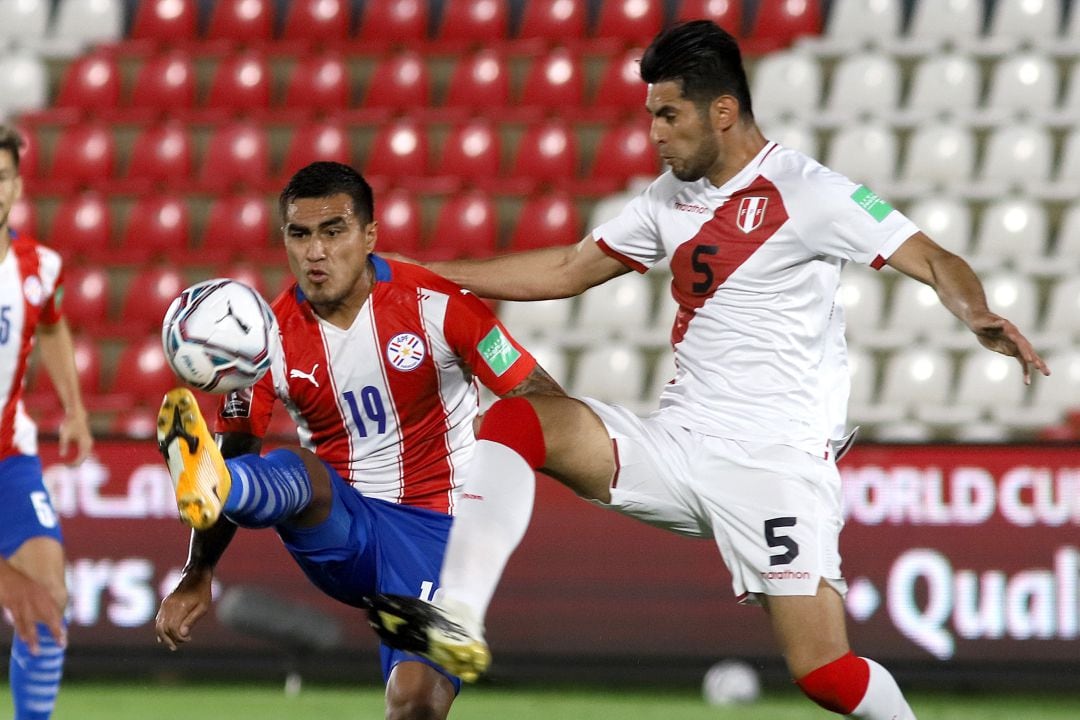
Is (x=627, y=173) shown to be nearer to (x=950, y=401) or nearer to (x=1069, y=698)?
(x=950, y=401)

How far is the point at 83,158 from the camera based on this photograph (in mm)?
10766

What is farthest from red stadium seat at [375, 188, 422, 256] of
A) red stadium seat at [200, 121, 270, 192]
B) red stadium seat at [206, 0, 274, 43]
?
red stadium seat at [206, 0, 274, 43]

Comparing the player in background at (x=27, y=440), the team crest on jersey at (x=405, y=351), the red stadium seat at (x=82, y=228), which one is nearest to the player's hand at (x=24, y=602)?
the player in background at (x=27, y=440)

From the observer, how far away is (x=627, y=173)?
1013cm

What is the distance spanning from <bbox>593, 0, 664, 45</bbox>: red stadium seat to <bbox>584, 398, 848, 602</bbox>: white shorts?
6.76m

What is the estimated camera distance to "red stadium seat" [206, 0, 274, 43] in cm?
1148

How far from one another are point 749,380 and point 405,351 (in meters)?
0.96

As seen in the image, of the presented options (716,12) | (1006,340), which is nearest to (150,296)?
(716,12)

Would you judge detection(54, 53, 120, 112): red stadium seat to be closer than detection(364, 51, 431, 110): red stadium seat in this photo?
No

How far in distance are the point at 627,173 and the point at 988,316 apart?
6.37 metres

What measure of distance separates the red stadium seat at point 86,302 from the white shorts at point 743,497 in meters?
6.10

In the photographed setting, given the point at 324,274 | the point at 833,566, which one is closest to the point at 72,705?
the point at 324,274

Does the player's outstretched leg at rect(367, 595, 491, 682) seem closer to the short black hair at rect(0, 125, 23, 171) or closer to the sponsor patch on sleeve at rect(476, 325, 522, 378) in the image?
the sponsor patch on sleeve at rect(476, 325, 522, 378)

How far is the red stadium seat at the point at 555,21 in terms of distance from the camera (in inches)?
435
